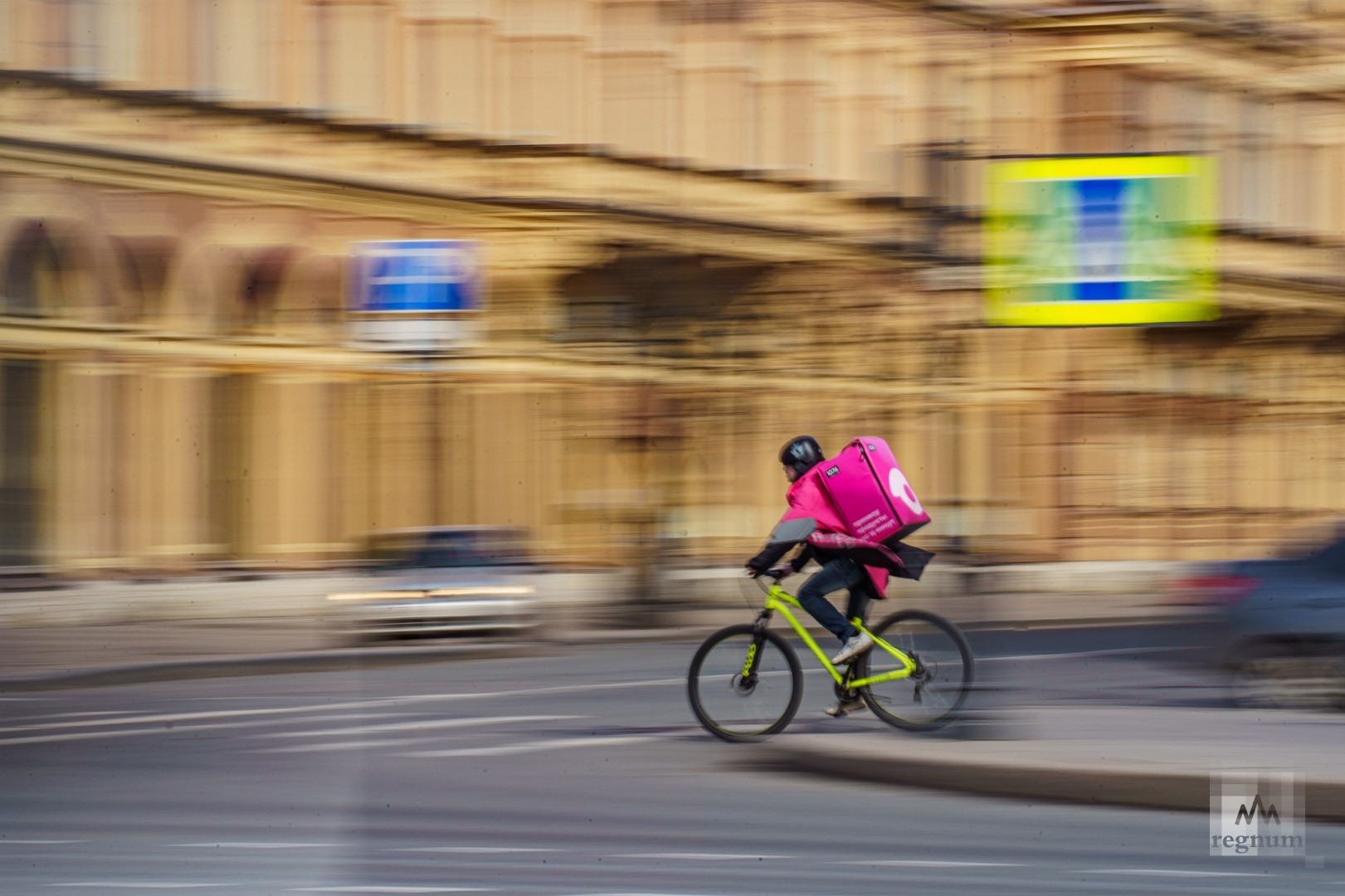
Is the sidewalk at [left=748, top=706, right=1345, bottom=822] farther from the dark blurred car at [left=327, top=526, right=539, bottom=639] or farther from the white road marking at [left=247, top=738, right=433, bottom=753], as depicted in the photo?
the dark blurred car at [left=327, top=526, right=539, bottom=639]

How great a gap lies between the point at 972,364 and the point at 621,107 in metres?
14.1

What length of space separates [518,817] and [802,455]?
2921 millimetres

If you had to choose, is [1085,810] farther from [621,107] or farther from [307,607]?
[621,107]

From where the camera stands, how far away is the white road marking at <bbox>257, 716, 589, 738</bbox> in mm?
12977

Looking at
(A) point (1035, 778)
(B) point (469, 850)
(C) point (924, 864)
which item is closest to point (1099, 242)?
(A) point (1035, 778)

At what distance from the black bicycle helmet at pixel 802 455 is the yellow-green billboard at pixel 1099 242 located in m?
1.21

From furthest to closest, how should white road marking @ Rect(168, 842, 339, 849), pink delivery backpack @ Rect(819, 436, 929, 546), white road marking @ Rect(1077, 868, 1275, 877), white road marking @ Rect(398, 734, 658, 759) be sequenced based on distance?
white road marking @ Rect(398, 734, 658, 759) → pink delivery backpack @ Rect(819, 436, 929, 546) → white road marking @ Rect(168, 842, 339, 849) → white road marking @ Rect(1077, 868, 1275, 877)

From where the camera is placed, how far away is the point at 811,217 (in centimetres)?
3053

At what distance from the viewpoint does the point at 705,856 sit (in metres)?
8.33

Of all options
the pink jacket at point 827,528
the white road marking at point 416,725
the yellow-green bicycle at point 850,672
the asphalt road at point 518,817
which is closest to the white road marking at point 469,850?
the asphalt road at point 518,817

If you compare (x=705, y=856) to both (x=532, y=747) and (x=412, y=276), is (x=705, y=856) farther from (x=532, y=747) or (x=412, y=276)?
(x=412, y=276)

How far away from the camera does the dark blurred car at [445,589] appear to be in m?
20.9

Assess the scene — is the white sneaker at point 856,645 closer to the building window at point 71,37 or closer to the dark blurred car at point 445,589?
the dark blurred car at point 445,589

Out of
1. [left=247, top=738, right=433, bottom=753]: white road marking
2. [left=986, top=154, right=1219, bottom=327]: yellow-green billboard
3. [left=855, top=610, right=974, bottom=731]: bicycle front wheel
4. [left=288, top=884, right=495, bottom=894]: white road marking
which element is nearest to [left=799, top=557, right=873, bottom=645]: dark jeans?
[left=855, top=610, right=974, bottom=731]: bicycle front wheel
